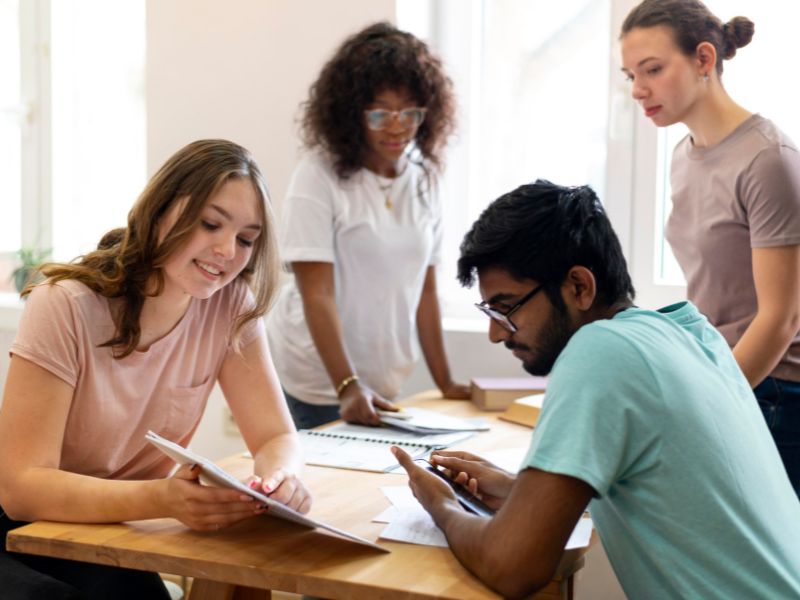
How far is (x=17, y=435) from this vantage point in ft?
5.16

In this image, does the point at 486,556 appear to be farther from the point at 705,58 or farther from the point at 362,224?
the point at 362,224

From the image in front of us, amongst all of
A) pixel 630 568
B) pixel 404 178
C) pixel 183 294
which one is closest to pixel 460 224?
pixel 404 178

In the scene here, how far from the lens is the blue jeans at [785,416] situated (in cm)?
204

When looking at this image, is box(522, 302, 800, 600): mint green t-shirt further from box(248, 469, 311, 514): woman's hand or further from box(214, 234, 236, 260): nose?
box(214, 234, 236, 260): nose

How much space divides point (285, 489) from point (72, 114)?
300cm

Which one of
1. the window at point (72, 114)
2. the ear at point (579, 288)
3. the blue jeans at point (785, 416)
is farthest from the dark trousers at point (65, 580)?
the window at point (72, 114)

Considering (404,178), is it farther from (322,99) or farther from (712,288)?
(712,288)

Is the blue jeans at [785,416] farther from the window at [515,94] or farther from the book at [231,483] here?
the window at [515,94]

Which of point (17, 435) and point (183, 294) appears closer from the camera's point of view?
point (17, 435)

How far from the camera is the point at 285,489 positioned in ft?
5.29

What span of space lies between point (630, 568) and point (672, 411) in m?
0.23

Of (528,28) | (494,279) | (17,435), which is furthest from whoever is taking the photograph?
(528,28)

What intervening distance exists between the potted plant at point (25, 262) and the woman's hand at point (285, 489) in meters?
2.58

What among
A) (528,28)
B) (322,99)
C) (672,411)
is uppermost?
(528,28)
